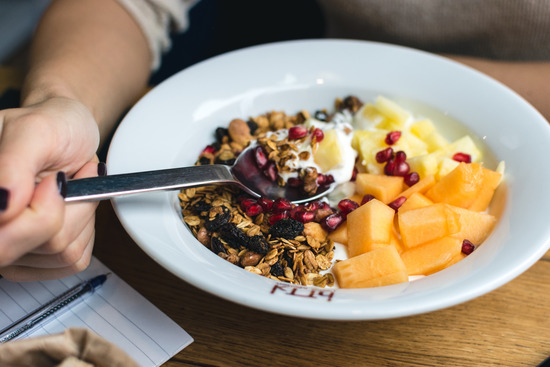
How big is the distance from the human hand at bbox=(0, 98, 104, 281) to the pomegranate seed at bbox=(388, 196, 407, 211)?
2.37 ft

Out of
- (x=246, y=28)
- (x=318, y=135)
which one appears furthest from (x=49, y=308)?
(x=246, y=28)

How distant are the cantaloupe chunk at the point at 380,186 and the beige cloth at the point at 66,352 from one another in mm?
766

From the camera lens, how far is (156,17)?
5.94 feet

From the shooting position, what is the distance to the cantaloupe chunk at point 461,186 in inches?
45.2

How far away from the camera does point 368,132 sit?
141cm

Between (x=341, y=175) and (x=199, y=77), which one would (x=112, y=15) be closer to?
(x=199, y=77)

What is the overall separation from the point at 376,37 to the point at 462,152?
2.79ft

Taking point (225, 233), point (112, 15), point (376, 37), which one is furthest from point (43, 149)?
point (376, 37)

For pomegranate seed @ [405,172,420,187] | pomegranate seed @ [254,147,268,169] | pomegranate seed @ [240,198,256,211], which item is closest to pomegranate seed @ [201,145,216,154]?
pomegranate seed @ [254,147,268,169]

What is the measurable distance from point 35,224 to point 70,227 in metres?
0.11

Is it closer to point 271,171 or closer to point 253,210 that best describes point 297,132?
point 271,171

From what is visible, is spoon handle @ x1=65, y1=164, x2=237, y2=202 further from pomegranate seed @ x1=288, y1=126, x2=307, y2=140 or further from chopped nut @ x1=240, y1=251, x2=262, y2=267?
pomegranate seed @ x1=288, y1=126, x2=307, y2=140

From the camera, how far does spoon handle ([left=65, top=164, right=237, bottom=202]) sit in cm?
88

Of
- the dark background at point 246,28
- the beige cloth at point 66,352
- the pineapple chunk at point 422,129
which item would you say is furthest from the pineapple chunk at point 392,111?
the dark background at point 246,28
